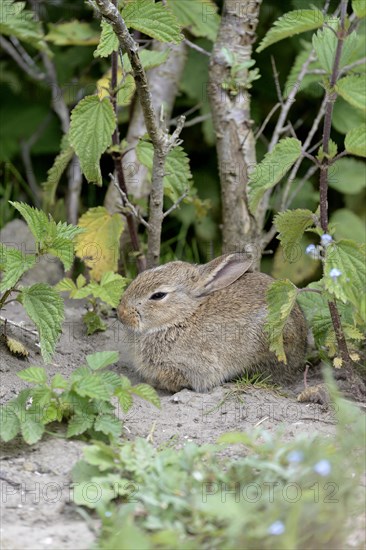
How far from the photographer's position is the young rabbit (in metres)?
5.38

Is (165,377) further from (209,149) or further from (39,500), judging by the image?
(209,149)

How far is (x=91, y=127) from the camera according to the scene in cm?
527

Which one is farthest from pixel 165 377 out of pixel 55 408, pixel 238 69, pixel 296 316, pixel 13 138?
pixel 13 138

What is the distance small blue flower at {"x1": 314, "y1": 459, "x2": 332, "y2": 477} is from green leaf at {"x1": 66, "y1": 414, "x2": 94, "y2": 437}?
129 centimetres

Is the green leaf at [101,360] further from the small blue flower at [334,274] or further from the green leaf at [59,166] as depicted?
the green leaf at [59,166]

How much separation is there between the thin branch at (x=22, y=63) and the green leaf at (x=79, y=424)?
4.22m

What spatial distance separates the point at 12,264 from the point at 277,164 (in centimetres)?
145

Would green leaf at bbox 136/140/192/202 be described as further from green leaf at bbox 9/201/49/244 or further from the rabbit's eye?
green leaf at bbox 9/201/49/244

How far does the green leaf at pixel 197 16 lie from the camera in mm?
6391

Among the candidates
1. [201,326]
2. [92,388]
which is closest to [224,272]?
[201,326]

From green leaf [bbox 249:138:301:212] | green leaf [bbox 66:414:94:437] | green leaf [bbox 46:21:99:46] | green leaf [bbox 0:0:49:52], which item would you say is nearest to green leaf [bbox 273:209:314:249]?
green leaf [bbox 249:138:301:212]

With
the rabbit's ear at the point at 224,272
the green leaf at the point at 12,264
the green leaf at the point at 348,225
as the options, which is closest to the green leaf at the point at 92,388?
the green leaf at the point at 12,264

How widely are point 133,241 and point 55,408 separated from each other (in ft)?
6.68

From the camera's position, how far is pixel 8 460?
13.6ft
